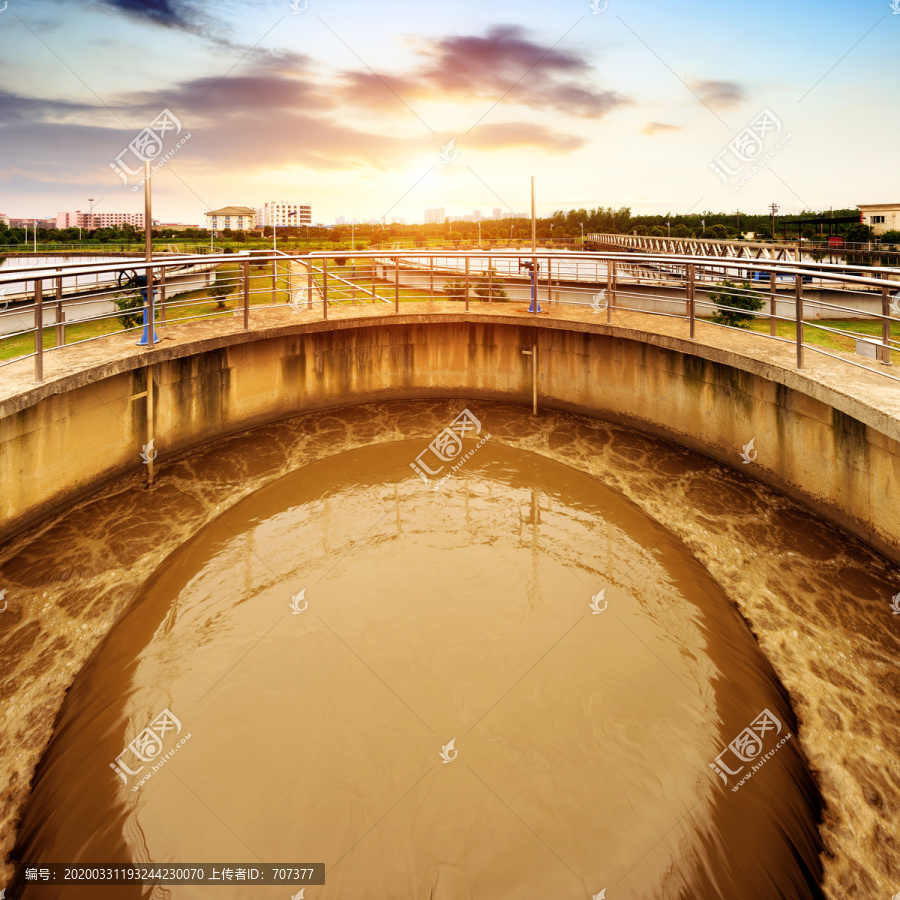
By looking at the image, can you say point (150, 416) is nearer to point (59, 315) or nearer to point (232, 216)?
point (59, 315)

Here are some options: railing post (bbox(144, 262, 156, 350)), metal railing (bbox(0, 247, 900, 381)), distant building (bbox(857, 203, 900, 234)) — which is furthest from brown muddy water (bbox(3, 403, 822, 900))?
distant building (bbox(857, 203, 900, 234))

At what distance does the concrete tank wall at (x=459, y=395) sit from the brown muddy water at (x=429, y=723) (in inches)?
45.0

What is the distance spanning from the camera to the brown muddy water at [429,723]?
347cm

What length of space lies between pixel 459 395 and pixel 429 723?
8157 mm

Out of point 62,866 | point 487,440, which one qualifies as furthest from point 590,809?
point 487,440

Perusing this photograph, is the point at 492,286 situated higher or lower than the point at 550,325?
higher

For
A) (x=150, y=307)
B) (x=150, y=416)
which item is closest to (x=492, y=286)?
(x=150, y=307)

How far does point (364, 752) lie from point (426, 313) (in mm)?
8334

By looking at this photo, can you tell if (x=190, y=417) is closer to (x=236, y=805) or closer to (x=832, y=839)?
(x=236, y=805)

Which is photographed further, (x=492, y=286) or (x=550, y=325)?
(x=492, y=286)

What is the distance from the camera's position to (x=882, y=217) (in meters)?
66.5

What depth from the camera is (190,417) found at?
29.7 ft

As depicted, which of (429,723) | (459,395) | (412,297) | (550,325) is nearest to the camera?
(429,723)

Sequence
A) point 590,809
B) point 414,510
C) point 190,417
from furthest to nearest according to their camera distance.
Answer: point 190,417 < point 414,510 < point 590,809
